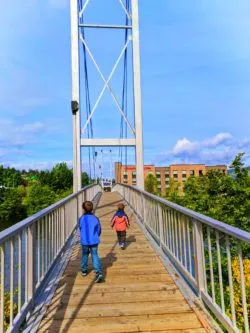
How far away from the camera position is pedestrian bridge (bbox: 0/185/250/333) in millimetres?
2809

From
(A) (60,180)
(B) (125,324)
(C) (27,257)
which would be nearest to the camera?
(B) (125,324)

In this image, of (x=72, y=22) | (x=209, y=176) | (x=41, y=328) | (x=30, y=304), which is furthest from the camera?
(x=209, y=176)

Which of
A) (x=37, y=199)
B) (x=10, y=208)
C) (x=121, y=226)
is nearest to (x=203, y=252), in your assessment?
(x=121, y=226)

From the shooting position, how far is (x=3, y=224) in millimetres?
63281

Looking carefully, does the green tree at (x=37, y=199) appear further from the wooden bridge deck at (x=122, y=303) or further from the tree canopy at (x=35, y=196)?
the wooden bridge deck at (x=122, y=303)

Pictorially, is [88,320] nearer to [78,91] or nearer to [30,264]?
[30,264]

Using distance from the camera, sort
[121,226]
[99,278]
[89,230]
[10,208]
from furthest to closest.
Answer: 1. [10,208]
2. [121,226]
3. [89,230]
4. [99,278]

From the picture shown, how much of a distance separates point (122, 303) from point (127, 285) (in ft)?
1.93

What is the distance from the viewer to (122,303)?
355cm

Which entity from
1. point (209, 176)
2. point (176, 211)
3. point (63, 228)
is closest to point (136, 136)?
point (63, 228)

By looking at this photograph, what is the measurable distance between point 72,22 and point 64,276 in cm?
1043

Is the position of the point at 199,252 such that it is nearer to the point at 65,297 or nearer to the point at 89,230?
the point at 65,297

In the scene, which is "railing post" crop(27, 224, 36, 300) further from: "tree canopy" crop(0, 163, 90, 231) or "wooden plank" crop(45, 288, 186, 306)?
"tree canopy" crop(0, 163, 90, 231)

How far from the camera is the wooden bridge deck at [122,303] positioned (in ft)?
9.92
